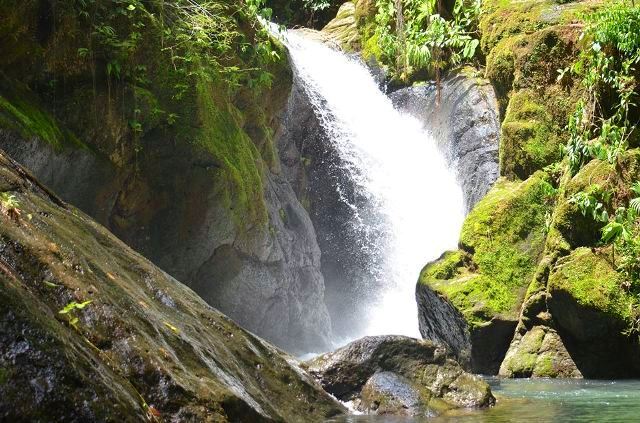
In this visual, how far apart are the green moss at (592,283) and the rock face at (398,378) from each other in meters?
2.71

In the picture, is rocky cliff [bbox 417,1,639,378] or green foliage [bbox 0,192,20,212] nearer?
green foliage [bbox 0,192,20,212]

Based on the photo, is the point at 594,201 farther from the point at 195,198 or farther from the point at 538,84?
the point at 195,198

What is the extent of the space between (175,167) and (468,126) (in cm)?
813

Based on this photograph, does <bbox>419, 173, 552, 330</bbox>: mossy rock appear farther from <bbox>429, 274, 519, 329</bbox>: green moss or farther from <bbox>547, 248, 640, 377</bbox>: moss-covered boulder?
<bbox>547, 248, 640, 377</bbox>: moss-covered boulder

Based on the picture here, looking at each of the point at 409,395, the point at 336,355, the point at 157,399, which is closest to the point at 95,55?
the point at 336,355

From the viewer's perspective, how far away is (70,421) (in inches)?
108

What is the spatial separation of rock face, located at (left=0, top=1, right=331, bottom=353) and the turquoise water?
5049 millimetres

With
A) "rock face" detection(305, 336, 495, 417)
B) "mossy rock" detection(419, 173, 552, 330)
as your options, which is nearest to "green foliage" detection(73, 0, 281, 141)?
"mossy rock" detection(419, 173, 552, 330)

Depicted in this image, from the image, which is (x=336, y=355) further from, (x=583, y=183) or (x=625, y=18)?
(x=625, y=18)

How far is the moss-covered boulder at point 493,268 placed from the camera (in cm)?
1112

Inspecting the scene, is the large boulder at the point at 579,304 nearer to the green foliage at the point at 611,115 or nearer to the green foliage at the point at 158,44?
the green foliage at the point at 611,115

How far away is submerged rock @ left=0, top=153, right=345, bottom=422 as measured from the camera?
281 cm

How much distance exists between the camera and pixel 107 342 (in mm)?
3990

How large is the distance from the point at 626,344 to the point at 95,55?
798 cm
